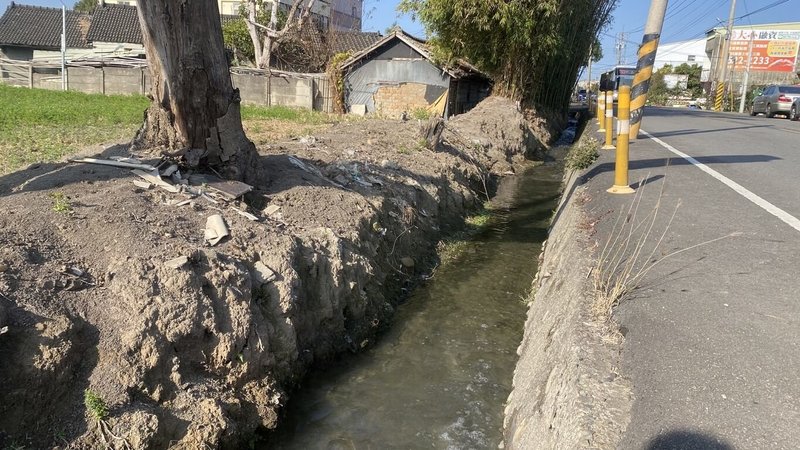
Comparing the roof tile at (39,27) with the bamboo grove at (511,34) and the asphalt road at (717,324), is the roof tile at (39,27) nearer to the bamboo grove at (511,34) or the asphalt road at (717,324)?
the bamboo grove at (511,34)

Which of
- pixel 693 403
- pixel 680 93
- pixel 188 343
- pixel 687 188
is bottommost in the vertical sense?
pixel 188 343

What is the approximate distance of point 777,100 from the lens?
24641 mm

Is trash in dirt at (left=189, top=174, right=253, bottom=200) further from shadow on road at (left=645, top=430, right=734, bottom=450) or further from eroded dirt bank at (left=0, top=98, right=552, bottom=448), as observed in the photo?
shadow on road at (left=645, top=430, right=734, bottom=450)

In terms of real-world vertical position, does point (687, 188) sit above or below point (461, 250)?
above

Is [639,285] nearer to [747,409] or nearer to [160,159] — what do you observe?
[747,409]

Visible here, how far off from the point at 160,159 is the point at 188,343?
8.47 feet

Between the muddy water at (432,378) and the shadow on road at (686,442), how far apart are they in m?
1.87

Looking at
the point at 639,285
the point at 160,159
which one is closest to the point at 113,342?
the point at 160,159

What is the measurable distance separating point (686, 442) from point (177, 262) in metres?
3.50

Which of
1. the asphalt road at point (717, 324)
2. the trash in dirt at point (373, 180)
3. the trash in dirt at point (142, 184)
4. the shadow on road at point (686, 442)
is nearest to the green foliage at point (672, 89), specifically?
the trash in dirt at point (373, 180)

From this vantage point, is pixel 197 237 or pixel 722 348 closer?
pixel 722 348

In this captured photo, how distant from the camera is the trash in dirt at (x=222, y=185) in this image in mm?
5785

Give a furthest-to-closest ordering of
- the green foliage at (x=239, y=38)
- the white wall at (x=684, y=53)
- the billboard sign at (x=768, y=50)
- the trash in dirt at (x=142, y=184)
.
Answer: the white wall at (x=684, y=53) → the billboard sign at (x=768, y=50) → the green foliage at (x=239, y=38) → the trash in dirt at (x=142, y=184)

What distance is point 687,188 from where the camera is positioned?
24.4 ft
